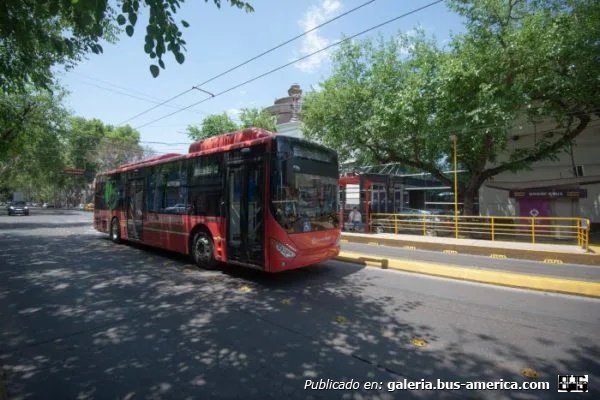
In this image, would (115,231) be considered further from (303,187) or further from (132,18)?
(132,18)

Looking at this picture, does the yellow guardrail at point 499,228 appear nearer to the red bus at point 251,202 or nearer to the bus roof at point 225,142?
the red bus at point 251,202

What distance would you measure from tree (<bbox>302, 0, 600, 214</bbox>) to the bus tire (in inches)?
463

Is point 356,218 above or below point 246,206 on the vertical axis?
below

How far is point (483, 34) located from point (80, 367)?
728 inches

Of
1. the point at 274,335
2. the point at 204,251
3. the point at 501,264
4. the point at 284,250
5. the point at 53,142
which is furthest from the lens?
the point at 53,142

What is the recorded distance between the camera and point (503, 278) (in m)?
7.14

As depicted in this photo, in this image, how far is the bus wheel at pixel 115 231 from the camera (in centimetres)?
1329

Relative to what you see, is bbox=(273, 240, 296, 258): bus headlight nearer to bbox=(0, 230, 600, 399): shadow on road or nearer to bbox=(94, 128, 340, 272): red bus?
bbox=(94, 128, 340, 272): red bus

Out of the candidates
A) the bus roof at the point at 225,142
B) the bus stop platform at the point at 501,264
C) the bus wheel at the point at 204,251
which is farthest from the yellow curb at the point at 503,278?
the bus roof at the point at 225,142

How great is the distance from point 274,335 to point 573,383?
3.27 meters

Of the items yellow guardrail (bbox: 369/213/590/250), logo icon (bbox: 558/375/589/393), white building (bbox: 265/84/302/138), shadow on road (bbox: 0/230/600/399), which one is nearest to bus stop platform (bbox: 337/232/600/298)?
yellow guardrail (bbox: 369/213/590/250)

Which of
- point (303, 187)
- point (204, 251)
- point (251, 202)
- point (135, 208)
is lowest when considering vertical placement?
point (204, 251)

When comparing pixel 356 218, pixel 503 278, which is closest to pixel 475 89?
pixel 356 218

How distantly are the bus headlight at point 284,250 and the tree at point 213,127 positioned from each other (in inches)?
1003
